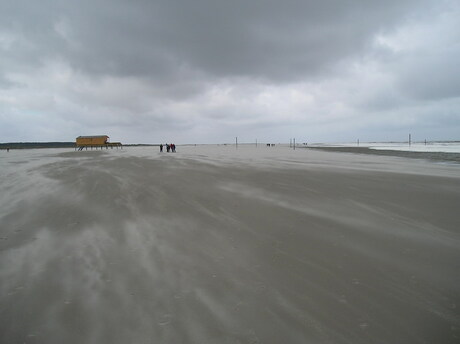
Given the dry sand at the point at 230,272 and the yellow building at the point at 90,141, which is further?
the yellow building at the point at 90,141

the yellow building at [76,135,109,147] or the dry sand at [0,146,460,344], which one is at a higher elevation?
the yellow building at [76,135,109,147]

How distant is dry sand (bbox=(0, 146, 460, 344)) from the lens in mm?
2707

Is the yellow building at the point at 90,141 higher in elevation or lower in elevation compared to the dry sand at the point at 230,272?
higher

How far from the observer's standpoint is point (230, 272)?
3871 mm

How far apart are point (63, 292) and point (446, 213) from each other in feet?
28.8

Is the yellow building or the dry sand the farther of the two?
the yellow building

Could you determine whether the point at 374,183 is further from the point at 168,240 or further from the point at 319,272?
the point at 168,240

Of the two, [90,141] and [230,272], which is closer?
[230,272]

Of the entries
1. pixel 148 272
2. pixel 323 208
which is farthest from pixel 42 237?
pixel 323 208

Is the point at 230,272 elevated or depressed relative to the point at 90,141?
depressed

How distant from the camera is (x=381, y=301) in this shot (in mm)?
3129

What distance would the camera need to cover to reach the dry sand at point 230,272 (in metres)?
2.71

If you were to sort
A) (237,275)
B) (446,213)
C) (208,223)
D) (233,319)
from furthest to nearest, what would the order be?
(446,213)
(208,223)
(237,275)
(233,319)

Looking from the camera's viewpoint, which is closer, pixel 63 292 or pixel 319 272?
pixel 63 292
